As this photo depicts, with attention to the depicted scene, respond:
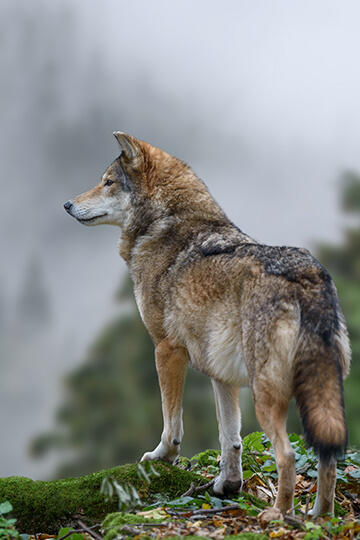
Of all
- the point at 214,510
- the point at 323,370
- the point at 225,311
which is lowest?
the point at 214,510

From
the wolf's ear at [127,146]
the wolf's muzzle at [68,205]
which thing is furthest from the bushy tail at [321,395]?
the wolf's muzzle at [68,205]

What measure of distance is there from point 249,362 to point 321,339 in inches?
21.0

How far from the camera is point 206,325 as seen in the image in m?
4.46

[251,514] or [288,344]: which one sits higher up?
[288,344]

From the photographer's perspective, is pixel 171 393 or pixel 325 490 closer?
pixel 325 490

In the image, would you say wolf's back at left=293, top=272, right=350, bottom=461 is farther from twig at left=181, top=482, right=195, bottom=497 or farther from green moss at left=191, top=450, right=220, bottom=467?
green moss at left=191, top=450, right=220, bottom=467

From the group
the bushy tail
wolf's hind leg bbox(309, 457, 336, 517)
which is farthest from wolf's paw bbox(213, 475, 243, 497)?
the bushy tail

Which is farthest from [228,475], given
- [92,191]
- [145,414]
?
[145,414]

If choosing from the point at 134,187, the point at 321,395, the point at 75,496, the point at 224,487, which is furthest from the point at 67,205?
the point at 321,395

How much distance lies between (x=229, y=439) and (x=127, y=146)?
2.73 meters

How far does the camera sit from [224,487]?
185 inches

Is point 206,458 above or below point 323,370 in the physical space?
below

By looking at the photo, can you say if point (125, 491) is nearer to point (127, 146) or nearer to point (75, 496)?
point (75, 496)

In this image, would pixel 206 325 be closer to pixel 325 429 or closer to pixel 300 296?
pixel 300 296
